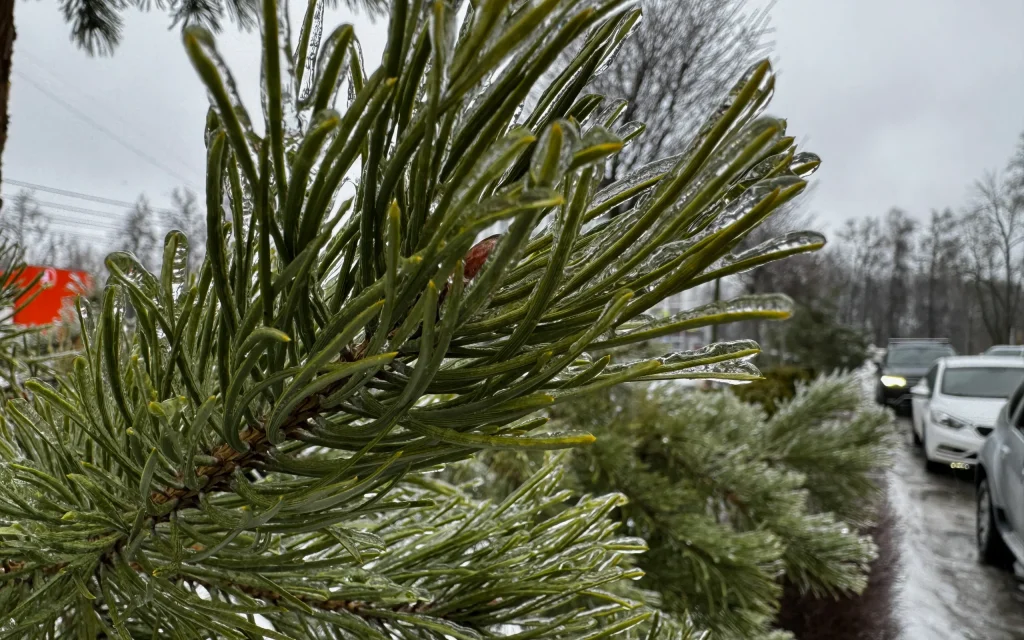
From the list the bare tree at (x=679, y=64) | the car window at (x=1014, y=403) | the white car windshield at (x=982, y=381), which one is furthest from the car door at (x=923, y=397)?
the bare tree at (x=679, y=64)

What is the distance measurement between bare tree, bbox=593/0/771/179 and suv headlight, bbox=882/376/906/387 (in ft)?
22.7

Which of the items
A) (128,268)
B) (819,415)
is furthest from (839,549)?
(128,268)

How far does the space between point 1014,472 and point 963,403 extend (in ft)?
9.67

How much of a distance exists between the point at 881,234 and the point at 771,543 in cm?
2411

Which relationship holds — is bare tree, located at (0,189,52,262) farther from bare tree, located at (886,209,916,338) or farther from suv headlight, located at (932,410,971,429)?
bare tree, located at (886,209,916,338)

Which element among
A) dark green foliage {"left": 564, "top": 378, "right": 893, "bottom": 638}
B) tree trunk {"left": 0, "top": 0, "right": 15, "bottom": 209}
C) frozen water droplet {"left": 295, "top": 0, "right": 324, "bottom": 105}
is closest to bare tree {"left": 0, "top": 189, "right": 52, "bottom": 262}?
Answer: tree trunk {"left": 0, "top": 0, "right": 15, "bottom": 209}

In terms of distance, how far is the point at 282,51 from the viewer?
0.18 meters

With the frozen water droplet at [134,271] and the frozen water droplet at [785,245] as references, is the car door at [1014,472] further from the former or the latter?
the frozen water droplet at [134,271]

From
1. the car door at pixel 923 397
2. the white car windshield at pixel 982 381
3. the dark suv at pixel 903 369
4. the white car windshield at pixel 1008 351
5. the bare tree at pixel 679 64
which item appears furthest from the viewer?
the white car windshield at pixel 1008 351

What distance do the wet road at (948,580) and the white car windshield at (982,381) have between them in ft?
3.37

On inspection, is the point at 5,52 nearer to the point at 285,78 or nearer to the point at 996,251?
the point at 285,78

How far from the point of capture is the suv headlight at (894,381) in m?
9.72

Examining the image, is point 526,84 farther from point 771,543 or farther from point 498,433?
point 771,543

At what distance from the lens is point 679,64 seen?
15.3 ft
